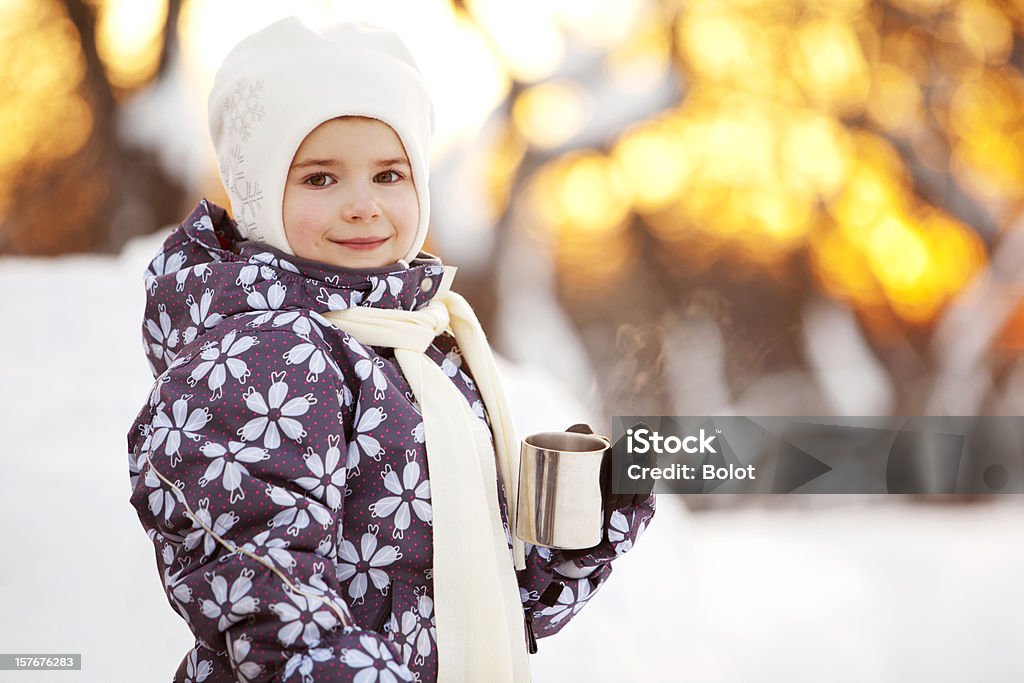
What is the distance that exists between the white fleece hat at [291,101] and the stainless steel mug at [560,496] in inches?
9.5

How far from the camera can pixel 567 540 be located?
0.84 m

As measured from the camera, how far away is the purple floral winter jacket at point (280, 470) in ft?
2.23

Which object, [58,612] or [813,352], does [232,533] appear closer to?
[58,612]

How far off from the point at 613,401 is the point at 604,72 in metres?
0.79

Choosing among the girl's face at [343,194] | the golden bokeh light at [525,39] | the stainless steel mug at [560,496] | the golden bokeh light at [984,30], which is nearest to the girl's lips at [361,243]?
the girl's face at [343,194]

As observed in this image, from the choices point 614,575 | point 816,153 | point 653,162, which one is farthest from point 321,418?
point 816,153

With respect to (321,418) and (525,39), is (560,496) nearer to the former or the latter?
(321,418)

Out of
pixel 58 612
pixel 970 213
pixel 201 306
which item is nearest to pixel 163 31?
pixel 58 612

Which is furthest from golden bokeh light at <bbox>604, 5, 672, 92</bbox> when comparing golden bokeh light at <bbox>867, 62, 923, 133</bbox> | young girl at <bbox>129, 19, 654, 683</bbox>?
young girl at <bbox>129, 19, 654, 683</bbox>

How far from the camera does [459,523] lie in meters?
0.79

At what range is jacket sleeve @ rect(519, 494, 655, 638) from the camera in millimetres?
929

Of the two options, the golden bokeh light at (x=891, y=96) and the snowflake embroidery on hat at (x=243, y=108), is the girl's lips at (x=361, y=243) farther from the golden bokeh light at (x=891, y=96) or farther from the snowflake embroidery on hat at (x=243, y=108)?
the golden bokeh light at (x=891, y=96)

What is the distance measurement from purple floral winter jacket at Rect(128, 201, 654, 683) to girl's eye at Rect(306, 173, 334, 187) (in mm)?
73

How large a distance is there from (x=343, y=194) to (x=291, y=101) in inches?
3.5
